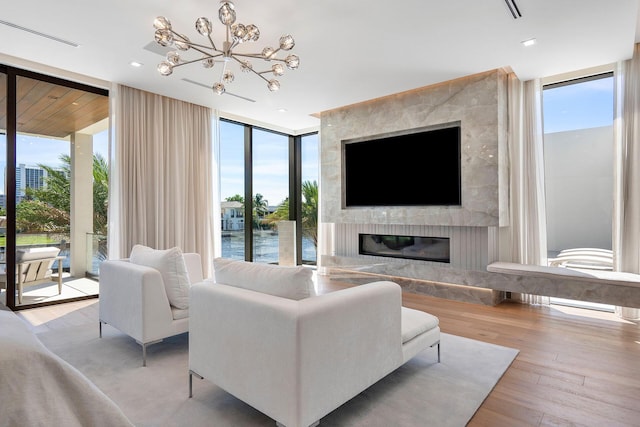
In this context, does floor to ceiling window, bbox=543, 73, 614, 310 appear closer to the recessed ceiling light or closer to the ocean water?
the recessed ceiling light

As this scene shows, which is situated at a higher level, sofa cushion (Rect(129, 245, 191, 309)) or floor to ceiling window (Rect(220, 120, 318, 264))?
floor to ceiling window (Rect(220, 120, 318, 264))

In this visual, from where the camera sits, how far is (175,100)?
5199mm

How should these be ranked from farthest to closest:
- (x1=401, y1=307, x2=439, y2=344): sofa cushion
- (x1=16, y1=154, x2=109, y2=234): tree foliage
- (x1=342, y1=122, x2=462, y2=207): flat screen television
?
1. (x1=342, y1=122, x2=462, y2=207): flat screen television
2. (x1=16, y1=154, x2=109, y2=234): tree foliage
3. (x1=401, y1=307, x2=439, y2=344): sofa cushion

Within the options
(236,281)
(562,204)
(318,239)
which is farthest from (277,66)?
(318,239)

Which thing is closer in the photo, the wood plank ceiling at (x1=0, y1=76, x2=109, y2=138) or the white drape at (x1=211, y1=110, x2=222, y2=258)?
the wood plank ceiling at (x1=0, y1=76, x2=109, y2=138)

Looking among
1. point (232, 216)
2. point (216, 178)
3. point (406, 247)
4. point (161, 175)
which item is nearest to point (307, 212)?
point (232, 216)

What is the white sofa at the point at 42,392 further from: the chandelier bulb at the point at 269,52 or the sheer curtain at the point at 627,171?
the sheer curtain at the point at 627,171

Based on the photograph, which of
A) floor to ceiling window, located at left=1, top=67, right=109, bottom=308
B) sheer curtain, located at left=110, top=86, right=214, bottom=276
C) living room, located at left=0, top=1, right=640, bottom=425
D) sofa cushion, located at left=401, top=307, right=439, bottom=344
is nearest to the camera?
sofa cushion, located at left=401, top=307, right=439, bottom=344

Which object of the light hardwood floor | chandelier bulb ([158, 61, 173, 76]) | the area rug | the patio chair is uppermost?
chandelier bulb ([158, 61, 173, 76])

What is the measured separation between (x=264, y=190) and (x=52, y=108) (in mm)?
3373

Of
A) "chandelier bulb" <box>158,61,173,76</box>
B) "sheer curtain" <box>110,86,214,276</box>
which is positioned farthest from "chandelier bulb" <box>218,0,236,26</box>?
A: "sheer curtain" <box>110,86,214,276</box>

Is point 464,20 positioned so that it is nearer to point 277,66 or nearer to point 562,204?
point 277,66

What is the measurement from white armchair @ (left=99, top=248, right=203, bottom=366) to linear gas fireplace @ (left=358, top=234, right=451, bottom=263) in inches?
133

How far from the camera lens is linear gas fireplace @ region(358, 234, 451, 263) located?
4.97 meters
